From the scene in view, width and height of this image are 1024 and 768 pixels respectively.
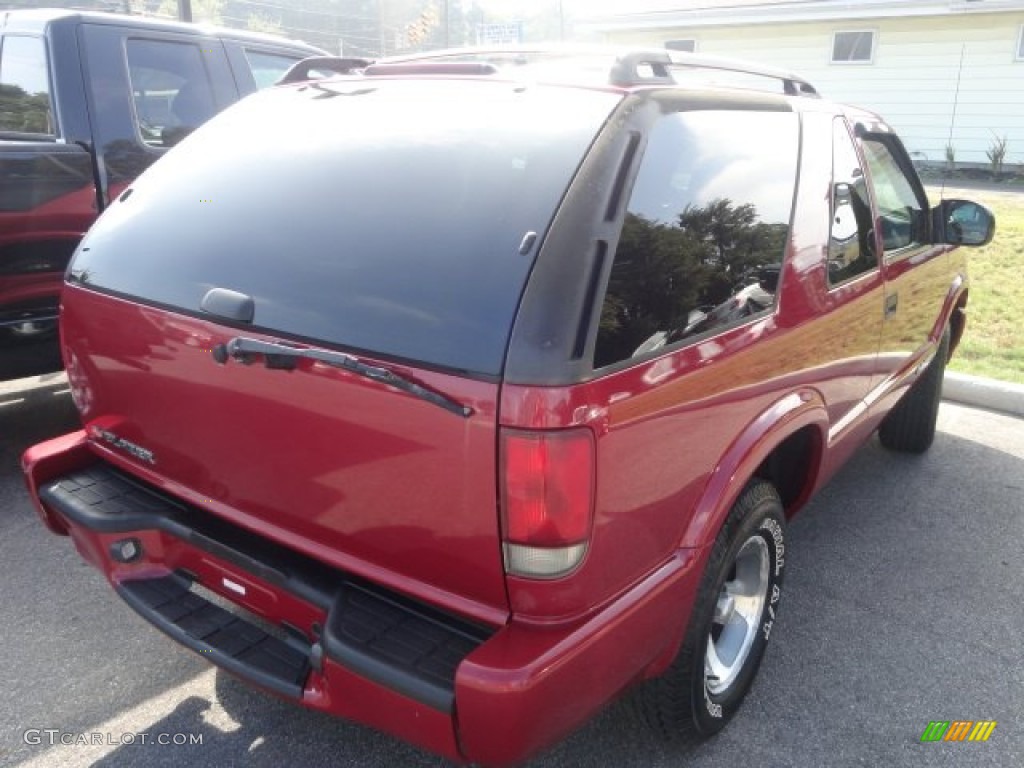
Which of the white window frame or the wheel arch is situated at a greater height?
the white window frame

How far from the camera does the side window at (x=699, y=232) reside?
1877mm

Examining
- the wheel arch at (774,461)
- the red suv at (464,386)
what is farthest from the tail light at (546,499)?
the wheel arch at (774,461)

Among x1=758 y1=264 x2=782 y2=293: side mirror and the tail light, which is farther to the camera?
x1=758 y1=264 x2=782 y2=293: side mirror

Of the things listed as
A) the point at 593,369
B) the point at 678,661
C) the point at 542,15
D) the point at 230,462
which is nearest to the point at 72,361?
the point at 230,462

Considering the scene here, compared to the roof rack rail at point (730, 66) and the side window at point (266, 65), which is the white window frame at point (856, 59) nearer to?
the side window at point (266, 65)

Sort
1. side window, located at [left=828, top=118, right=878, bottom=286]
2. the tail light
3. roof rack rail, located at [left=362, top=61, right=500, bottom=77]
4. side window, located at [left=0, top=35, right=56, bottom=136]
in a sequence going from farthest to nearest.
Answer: side window, located at [left=0, top=35, right=56, bottom=136] < side window, located at [left=828, top=118, right=878, bottom=286] < roof rack rail, located at [left=362, top=61, right=500, bottom=77] < the tail light

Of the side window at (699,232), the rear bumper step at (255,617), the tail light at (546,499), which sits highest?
the side window at (699,232)

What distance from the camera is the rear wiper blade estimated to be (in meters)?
1.73

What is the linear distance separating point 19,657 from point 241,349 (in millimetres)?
1673

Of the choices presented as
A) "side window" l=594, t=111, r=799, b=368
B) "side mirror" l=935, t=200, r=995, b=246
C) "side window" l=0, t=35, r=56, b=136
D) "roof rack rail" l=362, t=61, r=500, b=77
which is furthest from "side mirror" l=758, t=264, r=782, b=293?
"side window" l=0, t=35, r=56, b=136

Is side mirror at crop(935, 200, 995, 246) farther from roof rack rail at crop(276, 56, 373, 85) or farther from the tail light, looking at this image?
the tail light

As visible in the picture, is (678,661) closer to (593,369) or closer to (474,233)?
(593,369)

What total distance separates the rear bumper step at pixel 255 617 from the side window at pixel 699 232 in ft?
2.44

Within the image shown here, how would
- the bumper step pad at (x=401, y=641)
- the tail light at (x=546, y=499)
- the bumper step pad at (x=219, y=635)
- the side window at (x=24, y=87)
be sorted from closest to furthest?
the tail light at (x=546, y=499)
the bumper step pad at (x=401, y=641)
the bumper step pad at (x=219, y=635)
the side window at (x=24, y=87)
